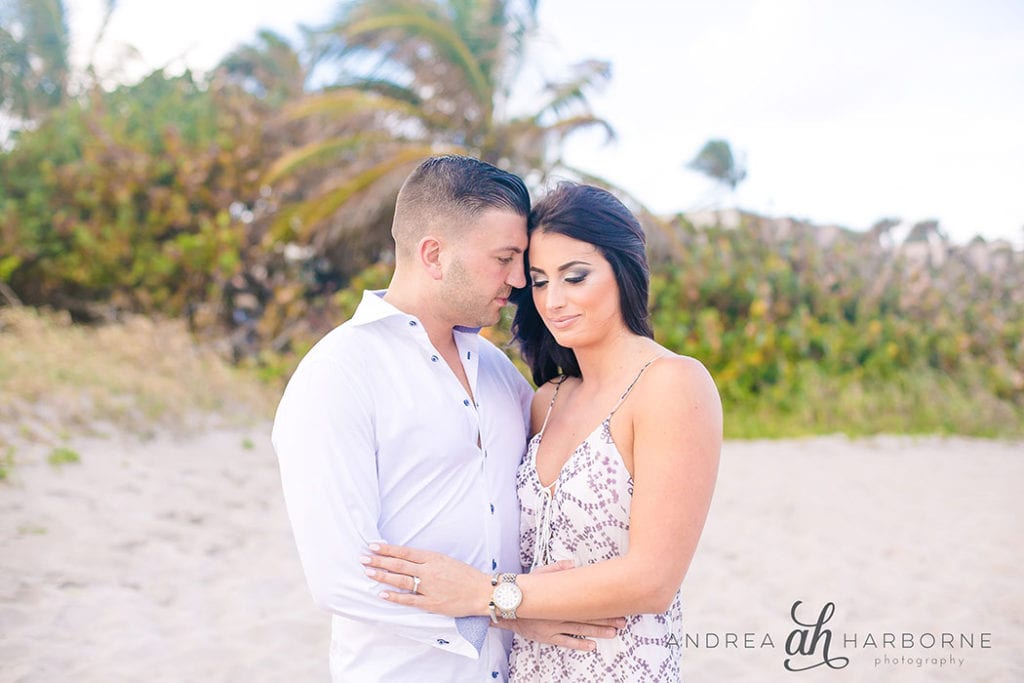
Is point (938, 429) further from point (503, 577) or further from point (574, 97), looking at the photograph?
point (503, 577)

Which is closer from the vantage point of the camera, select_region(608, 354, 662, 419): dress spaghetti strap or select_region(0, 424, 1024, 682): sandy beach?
select_region(608, 354, 662, 419): dress spaghetti strap

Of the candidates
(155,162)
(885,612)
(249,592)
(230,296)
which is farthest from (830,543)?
(155,162)

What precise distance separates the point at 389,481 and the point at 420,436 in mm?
151

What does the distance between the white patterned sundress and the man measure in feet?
0.32

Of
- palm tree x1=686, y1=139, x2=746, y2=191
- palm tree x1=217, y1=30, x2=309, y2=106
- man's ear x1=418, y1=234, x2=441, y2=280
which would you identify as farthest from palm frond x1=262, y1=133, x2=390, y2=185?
palm tree x1=686, y1=139, x2=746, y2=191

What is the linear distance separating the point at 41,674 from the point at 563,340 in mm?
3266

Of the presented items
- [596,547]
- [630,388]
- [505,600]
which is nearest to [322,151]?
[630,388]

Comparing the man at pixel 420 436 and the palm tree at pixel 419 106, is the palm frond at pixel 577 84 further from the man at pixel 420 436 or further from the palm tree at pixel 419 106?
the man at pixel 420 436

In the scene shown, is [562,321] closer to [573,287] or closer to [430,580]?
[573,287]

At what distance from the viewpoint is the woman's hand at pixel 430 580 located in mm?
2232

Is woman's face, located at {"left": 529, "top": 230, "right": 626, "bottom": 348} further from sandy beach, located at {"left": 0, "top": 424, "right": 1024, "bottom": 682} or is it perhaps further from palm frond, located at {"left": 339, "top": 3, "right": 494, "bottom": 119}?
palm frond, located at {"left": 339, "top": 3, "right": 494, "bottom": 119}

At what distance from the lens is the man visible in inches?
88.2

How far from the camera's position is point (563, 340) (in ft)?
8.95

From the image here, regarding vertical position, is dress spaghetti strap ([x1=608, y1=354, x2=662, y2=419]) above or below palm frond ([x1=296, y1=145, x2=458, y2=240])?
below
